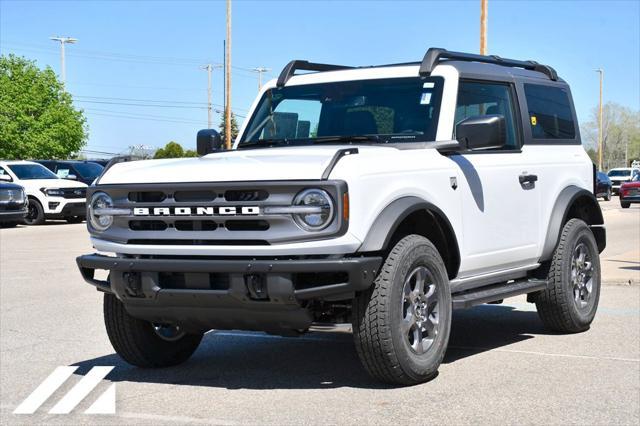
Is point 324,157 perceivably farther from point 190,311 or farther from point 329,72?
point 329,72

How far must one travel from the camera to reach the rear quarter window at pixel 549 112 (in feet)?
27.8

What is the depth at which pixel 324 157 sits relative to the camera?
6160mm

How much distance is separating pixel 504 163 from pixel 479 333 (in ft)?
5.43

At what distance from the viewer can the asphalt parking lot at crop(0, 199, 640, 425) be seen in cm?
576

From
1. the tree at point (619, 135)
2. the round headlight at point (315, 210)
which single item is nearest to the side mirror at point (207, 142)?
the round headlight at point (315, 210)

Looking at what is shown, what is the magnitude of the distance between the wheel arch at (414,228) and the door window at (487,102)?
0.92 m

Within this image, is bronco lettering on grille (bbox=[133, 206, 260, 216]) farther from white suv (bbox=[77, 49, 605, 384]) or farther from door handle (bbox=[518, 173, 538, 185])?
door handle (bbox=[518, 173, 538, 185])

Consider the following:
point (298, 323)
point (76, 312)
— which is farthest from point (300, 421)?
point (76, 312)

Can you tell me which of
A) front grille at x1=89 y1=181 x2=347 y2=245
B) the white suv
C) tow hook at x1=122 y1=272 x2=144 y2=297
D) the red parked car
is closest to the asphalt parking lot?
the white suv

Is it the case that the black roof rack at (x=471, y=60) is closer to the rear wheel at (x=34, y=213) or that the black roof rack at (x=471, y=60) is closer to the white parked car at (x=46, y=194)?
the white parked car at (x=46, y=194)

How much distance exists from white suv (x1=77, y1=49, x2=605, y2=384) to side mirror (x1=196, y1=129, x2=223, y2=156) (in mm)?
18

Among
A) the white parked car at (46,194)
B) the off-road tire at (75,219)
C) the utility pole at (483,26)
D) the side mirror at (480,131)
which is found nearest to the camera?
the side mirror at (480,131)

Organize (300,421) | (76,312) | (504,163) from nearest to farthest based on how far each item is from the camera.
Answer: (300,421)
(504,163)
(76,312)

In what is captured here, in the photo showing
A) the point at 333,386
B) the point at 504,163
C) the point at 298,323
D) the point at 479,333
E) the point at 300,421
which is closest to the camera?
the point at 300,421
